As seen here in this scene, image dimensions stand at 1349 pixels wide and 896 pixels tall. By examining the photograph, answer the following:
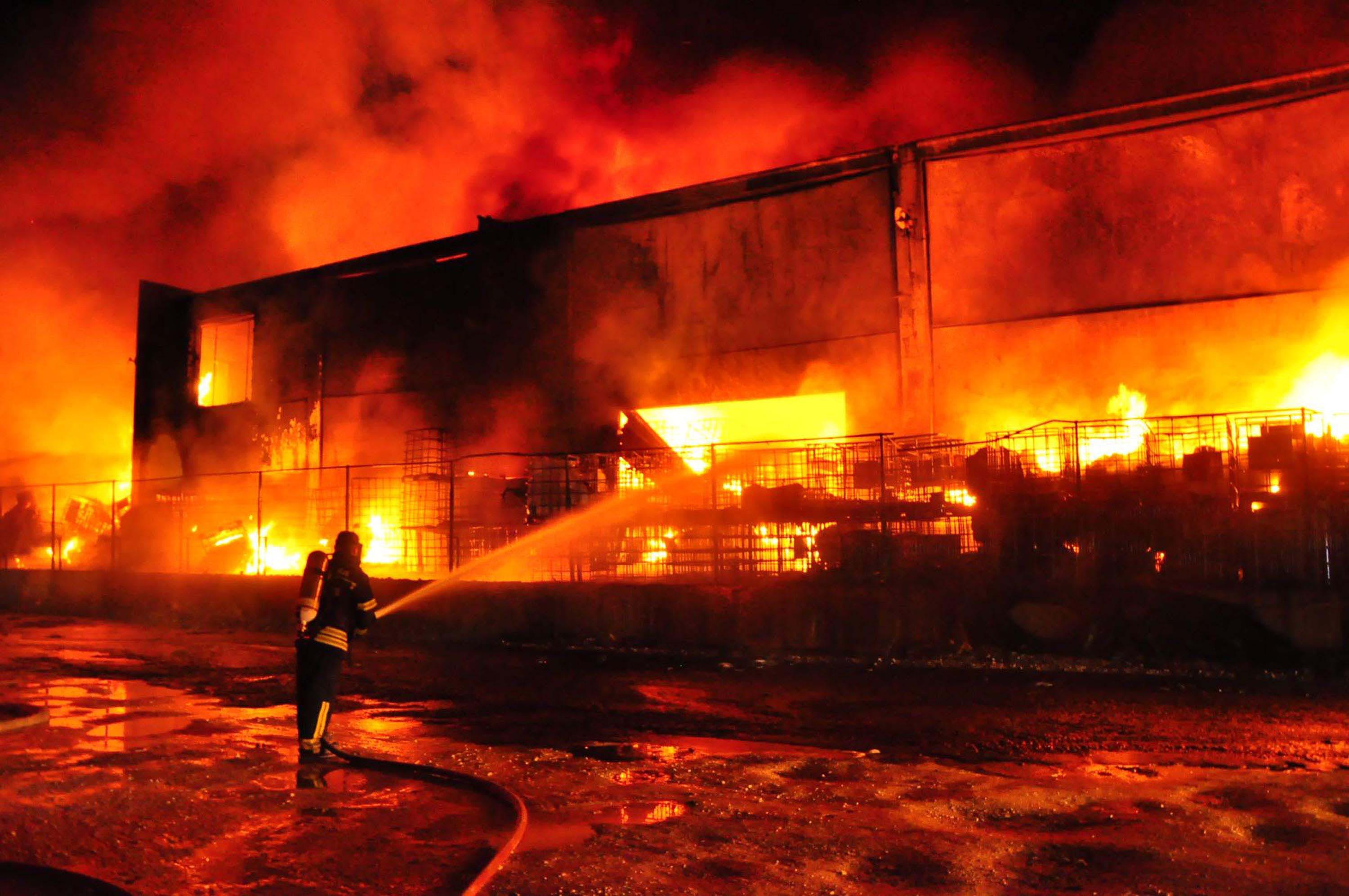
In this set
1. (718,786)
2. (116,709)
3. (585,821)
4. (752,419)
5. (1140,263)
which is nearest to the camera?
(585,821)

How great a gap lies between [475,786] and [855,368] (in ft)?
42.7

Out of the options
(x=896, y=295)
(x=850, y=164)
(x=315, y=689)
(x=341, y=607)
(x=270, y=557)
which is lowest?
(x=315, y=689)

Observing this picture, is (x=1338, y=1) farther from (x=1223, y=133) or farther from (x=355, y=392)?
(x=355, y=392)

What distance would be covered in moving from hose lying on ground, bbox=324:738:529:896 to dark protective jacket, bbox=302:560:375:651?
2.36 ft

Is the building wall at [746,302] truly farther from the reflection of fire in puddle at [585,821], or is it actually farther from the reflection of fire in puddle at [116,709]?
the reflection of fire in puddle at [585,821]

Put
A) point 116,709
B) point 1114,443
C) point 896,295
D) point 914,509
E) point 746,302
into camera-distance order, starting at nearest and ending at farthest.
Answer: point 116,709 → point 914,509 → point 1114,443 → point 896,295 → point 746,302

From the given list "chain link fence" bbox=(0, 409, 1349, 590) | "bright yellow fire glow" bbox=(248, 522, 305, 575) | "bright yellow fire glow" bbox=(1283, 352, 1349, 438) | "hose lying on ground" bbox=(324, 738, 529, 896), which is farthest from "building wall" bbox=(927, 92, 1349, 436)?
"bright yellow fire glow" bbox=(248, 522, 305, 575)

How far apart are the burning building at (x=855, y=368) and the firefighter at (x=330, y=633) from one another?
7.06 meters

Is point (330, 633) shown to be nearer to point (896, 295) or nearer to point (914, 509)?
point (914, 509)

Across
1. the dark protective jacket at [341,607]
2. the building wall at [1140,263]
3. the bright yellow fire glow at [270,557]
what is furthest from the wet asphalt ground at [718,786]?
the bright yellow fire glow at [270,557]

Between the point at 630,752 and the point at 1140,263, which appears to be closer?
the point at 630,752

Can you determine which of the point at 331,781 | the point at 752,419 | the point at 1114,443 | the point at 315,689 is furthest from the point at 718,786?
the point at 752,419

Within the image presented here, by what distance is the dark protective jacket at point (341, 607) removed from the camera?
7148 millimetres

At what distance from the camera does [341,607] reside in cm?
718
